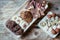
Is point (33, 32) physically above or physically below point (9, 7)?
below

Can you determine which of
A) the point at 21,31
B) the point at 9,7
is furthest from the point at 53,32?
the point at 9,7

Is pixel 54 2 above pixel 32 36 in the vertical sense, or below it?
above

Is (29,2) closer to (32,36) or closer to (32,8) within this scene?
(32,8)

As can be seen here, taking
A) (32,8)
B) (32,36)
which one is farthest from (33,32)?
(32,8)

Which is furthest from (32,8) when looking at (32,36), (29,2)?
(32,36)

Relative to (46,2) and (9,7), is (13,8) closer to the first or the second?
(9,7)

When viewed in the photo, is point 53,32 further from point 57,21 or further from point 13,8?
point 13,8

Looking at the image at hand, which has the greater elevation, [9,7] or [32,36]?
[9,7]
